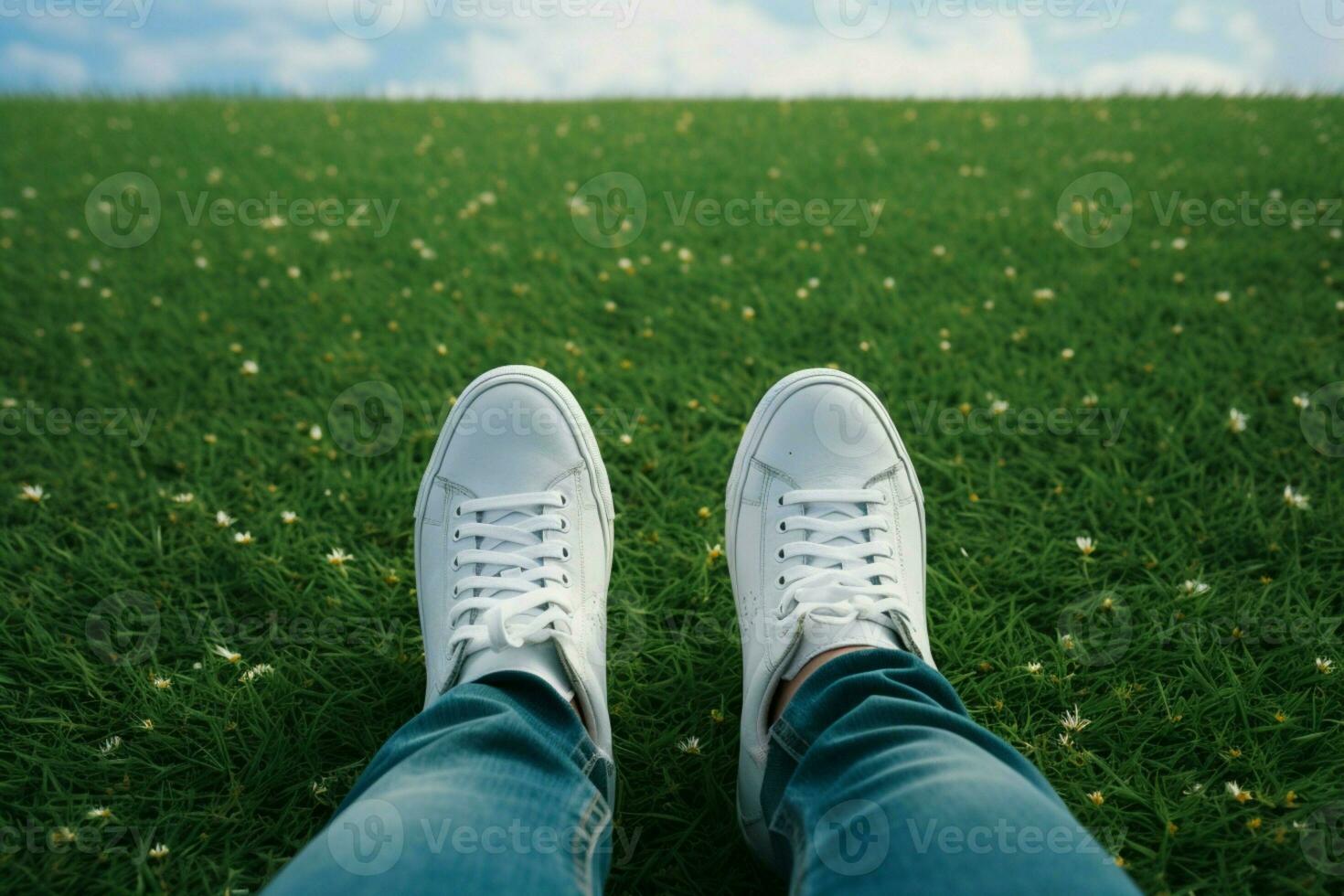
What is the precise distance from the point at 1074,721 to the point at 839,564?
516 mm

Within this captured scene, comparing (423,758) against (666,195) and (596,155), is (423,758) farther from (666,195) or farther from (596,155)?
(596,155)

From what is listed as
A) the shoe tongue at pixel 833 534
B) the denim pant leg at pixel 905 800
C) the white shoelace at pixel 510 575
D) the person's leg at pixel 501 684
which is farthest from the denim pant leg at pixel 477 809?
the shoe tongue at pixel 833 534

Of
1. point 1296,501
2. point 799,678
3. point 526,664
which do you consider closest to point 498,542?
point 526,664

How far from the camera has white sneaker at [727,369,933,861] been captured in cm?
136

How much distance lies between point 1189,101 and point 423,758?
7.08 metres

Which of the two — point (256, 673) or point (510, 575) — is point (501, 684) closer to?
point (510, 575)

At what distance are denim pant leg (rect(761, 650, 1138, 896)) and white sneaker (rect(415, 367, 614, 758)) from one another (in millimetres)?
350

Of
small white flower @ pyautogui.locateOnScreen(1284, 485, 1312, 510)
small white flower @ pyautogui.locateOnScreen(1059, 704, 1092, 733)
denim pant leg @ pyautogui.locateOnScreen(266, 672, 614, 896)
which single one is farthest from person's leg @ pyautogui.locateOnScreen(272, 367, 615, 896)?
small white flower @ pyautogui.locateOnScreen(1284, 485, 1312, 510)

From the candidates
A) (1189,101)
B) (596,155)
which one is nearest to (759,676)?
(596,155)

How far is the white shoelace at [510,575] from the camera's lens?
133 centimetres

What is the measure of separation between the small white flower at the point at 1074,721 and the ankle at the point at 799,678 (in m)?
0.47

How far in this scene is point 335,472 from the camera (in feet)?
6.86

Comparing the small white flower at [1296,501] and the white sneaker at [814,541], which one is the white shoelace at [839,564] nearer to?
the white sneaker at [814,541]

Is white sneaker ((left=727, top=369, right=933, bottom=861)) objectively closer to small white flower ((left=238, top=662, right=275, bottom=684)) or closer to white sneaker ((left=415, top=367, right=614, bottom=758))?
white sneaker ((left=415, top=367, right=614, bottom=758))
